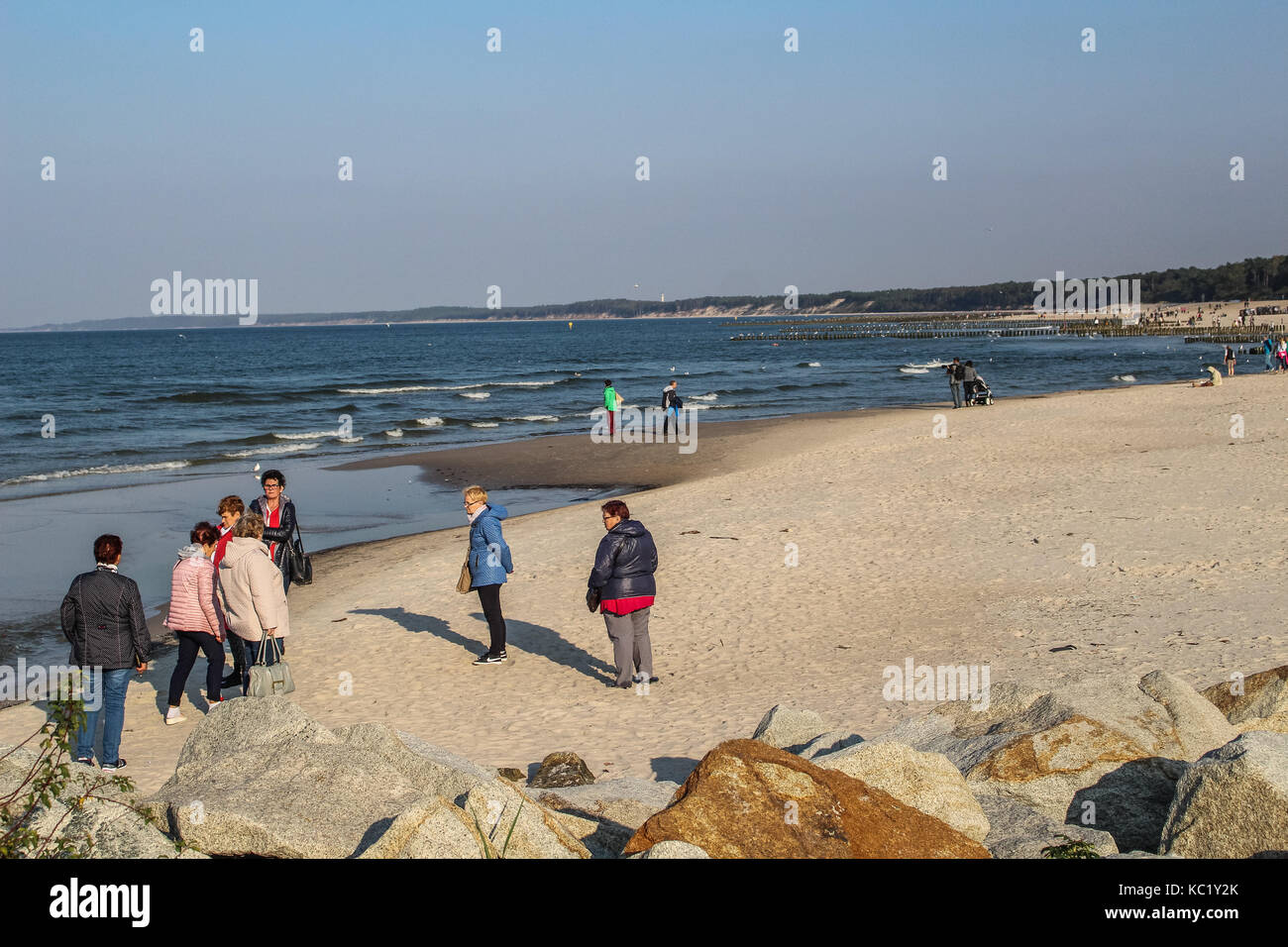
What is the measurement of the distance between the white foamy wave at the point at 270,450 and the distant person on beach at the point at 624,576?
2475 centimetres

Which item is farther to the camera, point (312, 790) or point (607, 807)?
point (607, 807)

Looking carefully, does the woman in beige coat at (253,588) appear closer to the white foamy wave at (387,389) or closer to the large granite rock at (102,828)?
the large granite rock at (102,828)

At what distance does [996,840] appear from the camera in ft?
17.6

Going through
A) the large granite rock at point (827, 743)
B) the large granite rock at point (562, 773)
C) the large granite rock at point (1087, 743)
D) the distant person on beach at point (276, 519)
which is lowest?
the large granite rock at point (562, 773)

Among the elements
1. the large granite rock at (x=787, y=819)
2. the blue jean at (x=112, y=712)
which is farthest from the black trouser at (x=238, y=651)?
the large granite rock at (x=787, y=819)

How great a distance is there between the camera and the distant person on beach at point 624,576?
378 inches

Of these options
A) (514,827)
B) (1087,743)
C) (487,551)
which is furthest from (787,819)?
(487,551)

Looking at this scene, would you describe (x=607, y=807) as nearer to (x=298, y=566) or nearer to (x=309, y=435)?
(x=298, y=566)

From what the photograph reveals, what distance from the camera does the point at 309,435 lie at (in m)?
37.4

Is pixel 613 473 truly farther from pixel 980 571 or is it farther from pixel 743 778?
pixel 743 778

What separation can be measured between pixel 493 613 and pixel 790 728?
4.35m

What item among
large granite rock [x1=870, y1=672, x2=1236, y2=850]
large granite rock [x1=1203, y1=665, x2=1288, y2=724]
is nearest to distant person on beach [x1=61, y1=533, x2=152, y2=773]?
large granite rock [x1=870, y1=672, x2=1236, y2=850]

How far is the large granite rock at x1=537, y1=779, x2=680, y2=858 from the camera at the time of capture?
18.1 feet

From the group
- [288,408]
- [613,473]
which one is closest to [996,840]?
[613,473]
